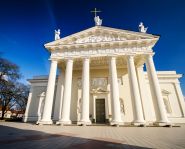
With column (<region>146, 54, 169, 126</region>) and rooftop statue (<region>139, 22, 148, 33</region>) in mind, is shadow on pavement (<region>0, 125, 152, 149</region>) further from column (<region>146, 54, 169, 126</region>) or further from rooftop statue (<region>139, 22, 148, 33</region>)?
rooftop statue (<region>139, 22, 148, 33</region>)

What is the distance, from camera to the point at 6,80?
2769cm

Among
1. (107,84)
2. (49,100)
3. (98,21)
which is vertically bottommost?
(49,100)

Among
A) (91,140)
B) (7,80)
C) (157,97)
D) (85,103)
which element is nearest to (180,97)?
(157,97)

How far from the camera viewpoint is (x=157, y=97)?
14195mm

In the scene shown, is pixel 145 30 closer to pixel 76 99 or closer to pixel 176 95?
pixel 176 95

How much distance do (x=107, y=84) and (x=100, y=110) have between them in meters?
4.17

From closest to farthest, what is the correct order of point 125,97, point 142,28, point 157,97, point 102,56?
1. point 157,97
2. point 102,56
3. point 142,28
4. point 125,97

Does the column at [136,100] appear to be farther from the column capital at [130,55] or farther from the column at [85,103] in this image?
the column at [85,103]

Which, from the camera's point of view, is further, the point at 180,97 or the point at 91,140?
the point at 180,97

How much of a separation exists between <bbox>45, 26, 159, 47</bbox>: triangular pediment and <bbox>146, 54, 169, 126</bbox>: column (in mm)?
4053

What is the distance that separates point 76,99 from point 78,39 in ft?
30.2

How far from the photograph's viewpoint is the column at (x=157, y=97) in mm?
13453

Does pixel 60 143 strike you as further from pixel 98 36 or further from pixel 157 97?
pixel 98 36

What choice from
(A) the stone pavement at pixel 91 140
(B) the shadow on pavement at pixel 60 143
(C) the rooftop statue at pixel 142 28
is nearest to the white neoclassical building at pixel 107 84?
(C) the rooftop statue at pixel 142 28
